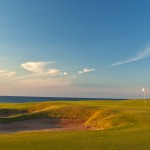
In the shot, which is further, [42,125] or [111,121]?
[42,125]

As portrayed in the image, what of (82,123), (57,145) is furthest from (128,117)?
(57,145)

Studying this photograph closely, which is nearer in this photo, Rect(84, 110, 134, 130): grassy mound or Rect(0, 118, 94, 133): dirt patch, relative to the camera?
Rect(84, 110, 134, 130): grassy mound

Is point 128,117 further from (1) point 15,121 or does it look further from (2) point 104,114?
(1) point 15,121

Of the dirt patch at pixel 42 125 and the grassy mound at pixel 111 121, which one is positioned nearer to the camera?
the grassy mound at pixel 111 121

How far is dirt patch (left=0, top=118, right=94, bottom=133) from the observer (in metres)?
36.4

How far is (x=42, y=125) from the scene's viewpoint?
126ft

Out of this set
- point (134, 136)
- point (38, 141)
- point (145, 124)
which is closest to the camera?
point (38, 141)

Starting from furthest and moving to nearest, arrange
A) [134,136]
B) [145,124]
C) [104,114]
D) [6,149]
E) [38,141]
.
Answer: [104,114], [145,124], [134,136], [38,141], [6,149]

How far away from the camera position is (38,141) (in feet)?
62.0

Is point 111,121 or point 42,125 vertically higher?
point 111,121

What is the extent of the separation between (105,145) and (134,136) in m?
3.61

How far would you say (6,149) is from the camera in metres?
16.9

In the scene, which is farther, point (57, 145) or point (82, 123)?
point (82, 123)

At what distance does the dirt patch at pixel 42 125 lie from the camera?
36.4m
